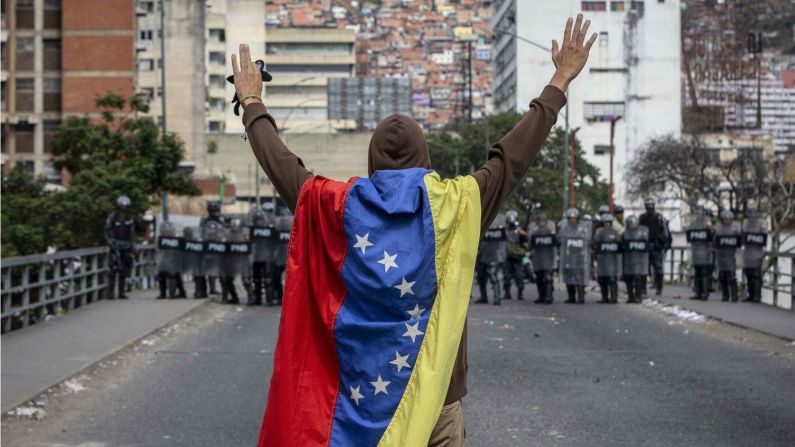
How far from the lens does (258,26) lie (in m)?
150

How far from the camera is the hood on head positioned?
4.63m

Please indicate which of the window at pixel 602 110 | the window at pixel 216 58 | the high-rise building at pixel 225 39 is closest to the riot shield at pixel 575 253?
the window at pixel 602 110

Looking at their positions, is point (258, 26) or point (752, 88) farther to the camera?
point (258, 26)

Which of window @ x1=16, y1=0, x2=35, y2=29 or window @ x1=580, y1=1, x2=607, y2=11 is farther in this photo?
window @ x1=580, y1=1, x2=607, y2=11

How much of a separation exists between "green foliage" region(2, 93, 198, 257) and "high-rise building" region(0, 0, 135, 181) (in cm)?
2937

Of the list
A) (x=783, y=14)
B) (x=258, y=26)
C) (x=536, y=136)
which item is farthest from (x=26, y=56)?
(x=783, y=14)

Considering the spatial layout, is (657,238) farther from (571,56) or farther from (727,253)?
(571,56)

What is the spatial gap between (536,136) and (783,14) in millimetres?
166174

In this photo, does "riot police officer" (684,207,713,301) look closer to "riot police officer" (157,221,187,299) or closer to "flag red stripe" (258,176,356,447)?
"riot police officer" (157,221,187,299)

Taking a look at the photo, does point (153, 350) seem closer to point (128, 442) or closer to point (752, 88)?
point (128, 442)

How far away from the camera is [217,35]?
142 metres

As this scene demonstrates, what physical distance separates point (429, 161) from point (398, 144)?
146 mm

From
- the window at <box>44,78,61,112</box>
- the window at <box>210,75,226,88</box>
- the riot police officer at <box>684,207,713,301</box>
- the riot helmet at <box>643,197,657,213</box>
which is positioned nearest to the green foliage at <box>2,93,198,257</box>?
the riot helmet at <box>643,197,657,213</box>

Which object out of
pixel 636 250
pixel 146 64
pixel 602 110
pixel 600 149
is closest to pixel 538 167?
pixel 600 149
